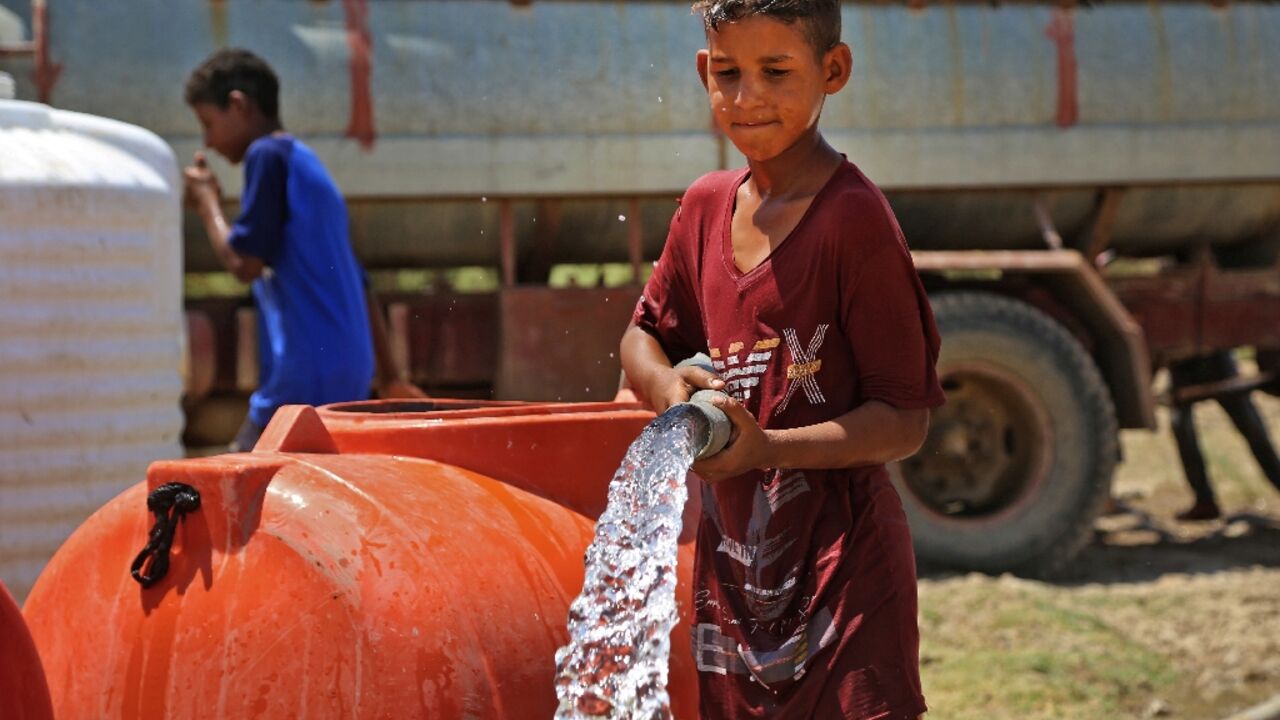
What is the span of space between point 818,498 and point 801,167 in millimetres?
423

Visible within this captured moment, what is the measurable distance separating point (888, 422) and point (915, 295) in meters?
0.16

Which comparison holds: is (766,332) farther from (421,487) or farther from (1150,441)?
(1150,441)

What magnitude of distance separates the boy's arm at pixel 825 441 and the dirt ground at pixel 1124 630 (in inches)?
98.5

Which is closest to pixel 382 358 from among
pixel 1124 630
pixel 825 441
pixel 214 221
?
pixel 214 221

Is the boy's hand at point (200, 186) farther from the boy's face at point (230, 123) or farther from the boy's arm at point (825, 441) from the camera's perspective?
the boy's arm at point (825, 441)

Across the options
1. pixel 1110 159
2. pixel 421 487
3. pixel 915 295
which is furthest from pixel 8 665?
pixel 1110 159

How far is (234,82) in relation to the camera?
14.1ft

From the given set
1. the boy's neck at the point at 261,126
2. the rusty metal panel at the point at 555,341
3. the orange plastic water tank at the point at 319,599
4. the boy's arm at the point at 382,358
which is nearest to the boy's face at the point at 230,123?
the boy's neck at the point at 261,126

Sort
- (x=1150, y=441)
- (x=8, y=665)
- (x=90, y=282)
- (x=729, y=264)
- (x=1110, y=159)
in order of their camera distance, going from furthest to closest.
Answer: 1. (x=1150, y=441)
2. (x=1110, y=159)
3. (x=90, y=282)
4. (x=729, y=264)
5. (x=8, y=665)

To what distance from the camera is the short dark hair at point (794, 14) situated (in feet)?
6.42

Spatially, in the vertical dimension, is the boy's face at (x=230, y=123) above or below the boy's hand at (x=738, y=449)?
above

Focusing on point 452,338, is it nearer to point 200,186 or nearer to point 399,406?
point 200,186

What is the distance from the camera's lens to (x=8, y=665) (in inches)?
76.4

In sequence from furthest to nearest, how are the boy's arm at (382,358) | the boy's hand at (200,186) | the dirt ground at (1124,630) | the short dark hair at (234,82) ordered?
the boy's arm at (382,358), the boy's hand at (200,186), the dirt ground at (1124,630), the short dark hair at (234,82)
